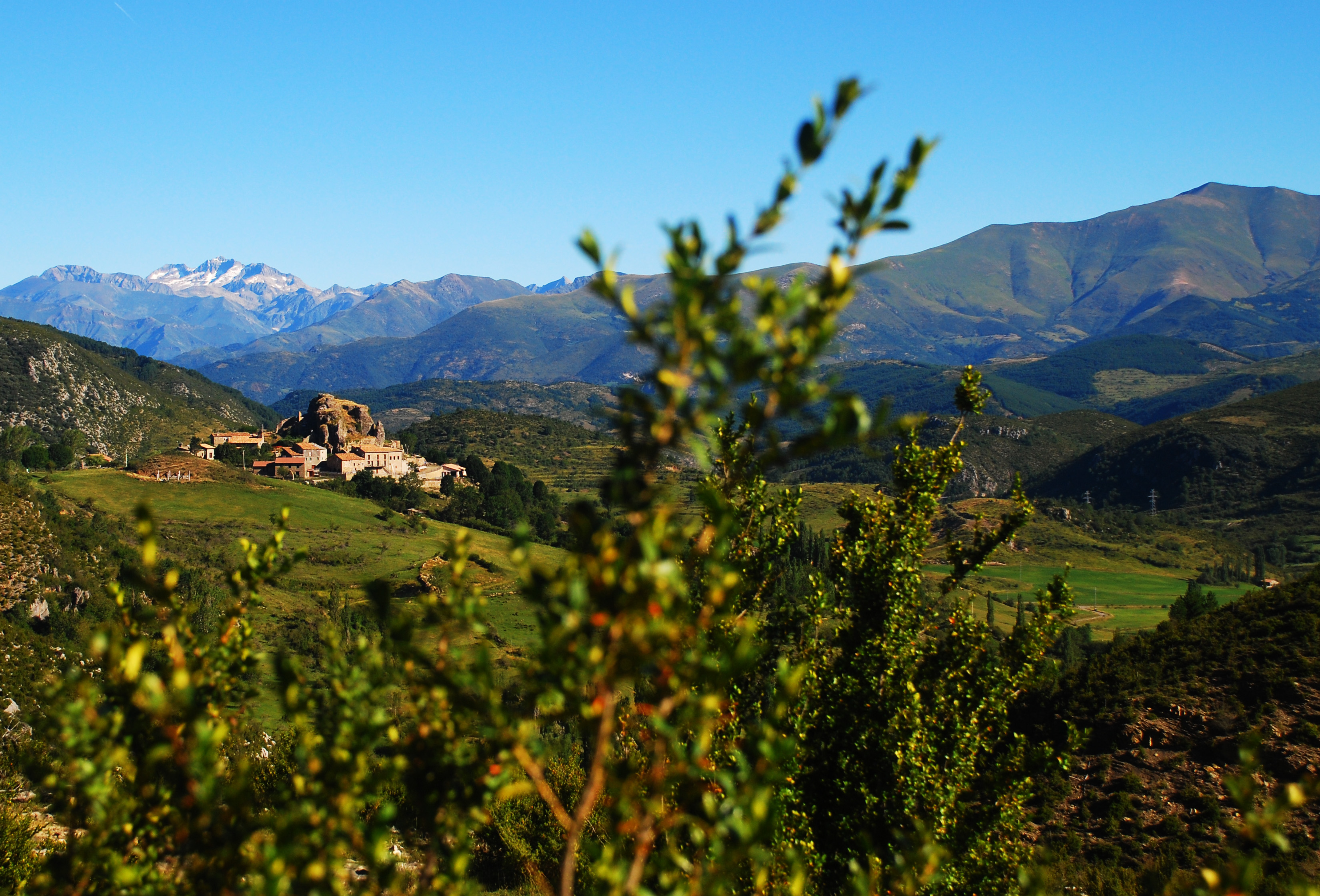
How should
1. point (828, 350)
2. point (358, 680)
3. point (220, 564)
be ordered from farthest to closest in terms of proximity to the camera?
point (220, 564)
point (358, 680)
point (828, 350)

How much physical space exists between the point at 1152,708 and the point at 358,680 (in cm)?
3448

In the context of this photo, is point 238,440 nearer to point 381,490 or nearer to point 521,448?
point 381,490

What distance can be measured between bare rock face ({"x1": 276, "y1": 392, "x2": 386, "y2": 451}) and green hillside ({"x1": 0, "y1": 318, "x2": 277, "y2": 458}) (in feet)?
112

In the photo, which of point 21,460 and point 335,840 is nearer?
point 335,840

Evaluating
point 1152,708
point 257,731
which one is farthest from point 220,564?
point 1152,708

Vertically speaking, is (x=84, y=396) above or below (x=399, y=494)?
above

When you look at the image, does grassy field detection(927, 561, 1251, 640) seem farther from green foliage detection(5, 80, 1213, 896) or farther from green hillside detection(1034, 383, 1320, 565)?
green foliage detection(5, 80, 1213, 896)

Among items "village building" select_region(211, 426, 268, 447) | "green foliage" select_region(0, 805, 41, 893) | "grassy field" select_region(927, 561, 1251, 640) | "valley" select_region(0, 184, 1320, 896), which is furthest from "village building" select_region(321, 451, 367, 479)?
"green foliage" select_region(0, 805, 41, 893)

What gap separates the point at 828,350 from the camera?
409 cm

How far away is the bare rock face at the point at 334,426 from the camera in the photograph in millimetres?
122625

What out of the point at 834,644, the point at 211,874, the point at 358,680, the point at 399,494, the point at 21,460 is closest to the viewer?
the point at 211,874

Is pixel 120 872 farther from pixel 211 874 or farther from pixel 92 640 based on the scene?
pixel 92 640

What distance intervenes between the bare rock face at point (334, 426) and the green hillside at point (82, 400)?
34.2m

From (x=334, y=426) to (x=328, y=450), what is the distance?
23.1 feet
